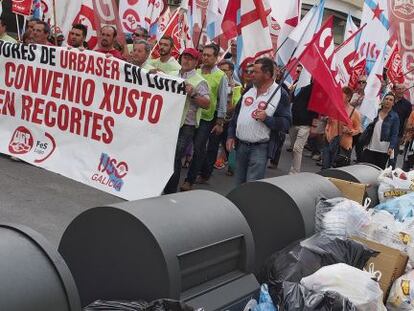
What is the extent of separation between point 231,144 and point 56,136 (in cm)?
231

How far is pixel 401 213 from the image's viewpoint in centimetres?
460

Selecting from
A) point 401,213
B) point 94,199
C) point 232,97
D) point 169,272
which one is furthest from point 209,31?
point 169,272

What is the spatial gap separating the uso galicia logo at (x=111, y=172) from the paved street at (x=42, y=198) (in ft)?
0.45

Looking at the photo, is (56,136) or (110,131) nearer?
(110,131)

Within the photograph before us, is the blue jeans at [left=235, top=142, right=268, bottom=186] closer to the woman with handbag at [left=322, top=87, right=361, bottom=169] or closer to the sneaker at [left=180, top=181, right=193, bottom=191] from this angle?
the sneaker at [left=180, top=181, right=193, bottom=191]

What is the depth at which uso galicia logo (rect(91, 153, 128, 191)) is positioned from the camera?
256 inches

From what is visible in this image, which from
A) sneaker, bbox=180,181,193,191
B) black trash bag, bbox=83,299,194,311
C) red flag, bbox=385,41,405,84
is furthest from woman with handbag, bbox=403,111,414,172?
black trash bag, bbox=83,299,194,311

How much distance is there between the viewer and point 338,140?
9.45 meters

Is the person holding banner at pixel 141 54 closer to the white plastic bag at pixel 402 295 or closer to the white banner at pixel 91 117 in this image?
the white banner at pixel 91 117

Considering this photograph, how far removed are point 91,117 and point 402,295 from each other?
433 centimetres

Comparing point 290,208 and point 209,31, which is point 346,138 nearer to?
point 209,31

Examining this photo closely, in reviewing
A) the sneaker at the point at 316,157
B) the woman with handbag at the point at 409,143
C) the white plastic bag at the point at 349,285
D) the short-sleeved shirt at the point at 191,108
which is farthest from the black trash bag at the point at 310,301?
the sneaker at the point at 316,157

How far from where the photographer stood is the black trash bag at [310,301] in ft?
9.17

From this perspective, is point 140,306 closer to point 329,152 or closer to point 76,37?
point 76,37
